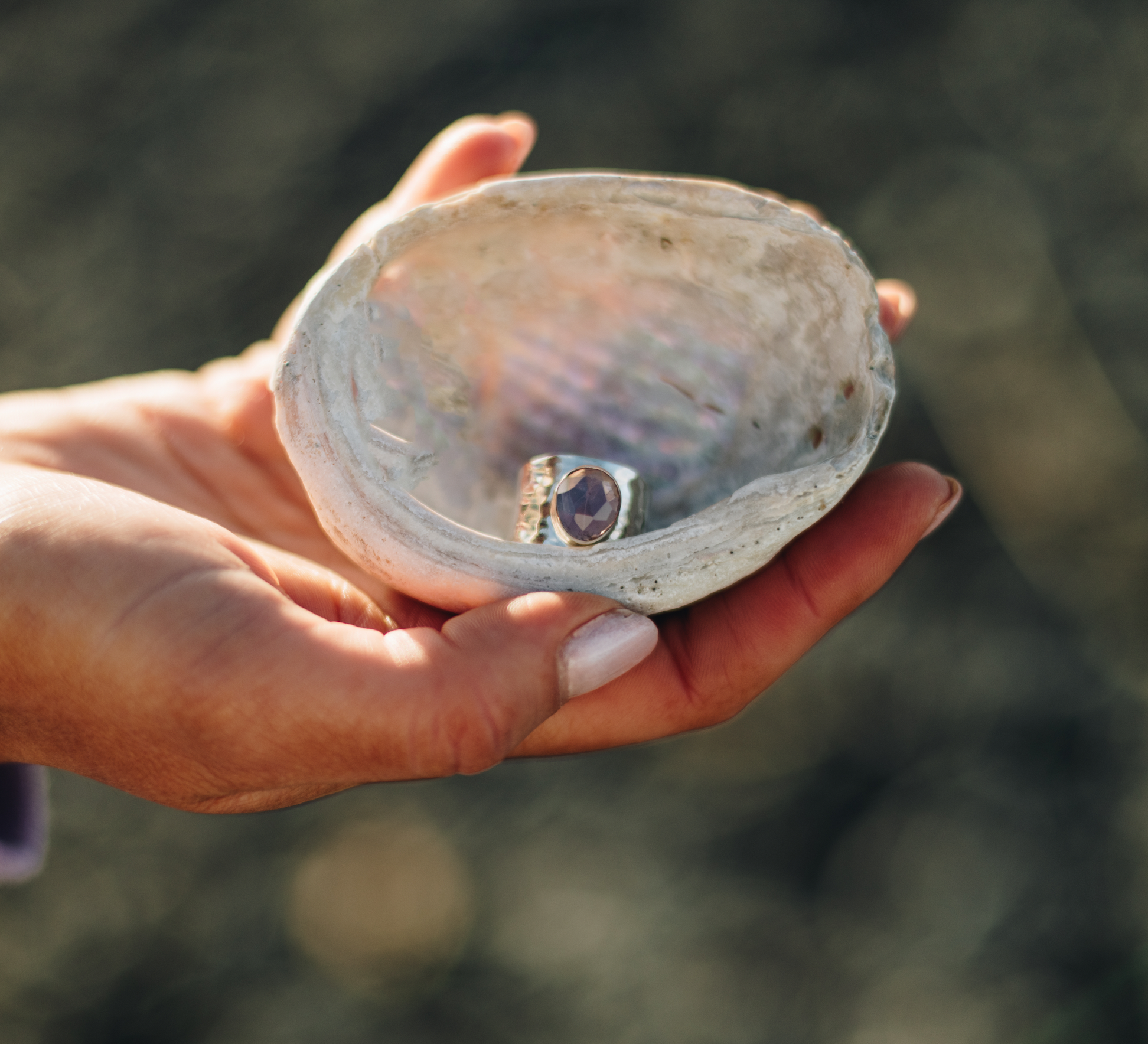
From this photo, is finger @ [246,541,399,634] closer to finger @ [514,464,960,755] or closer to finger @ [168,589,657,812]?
finger @ [168,589,657,812]

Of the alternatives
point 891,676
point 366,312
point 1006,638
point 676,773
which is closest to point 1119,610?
point 1006,638

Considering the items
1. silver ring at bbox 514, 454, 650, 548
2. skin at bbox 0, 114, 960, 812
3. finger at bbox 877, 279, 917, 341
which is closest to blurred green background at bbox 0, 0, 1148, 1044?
finger at bbox 877, 279, 917, 341

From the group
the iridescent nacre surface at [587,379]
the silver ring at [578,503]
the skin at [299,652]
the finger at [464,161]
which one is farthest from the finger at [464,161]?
the skin at [299,652]

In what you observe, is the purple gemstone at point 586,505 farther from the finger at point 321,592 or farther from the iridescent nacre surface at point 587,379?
the finger at point 321,592

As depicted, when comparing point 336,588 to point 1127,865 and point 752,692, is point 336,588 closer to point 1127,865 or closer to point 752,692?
point 752,692

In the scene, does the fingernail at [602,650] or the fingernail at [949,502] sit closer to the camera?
the fingernail at [602,650]
